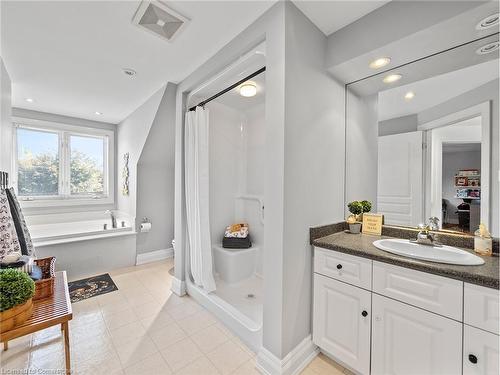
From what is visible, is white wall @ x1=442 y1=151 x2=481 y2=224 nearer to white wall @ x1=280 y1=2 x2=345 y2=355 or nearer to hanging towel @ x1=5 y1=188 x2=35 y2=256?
white wall @ x1=280 y1=2 x2=345 y2=355

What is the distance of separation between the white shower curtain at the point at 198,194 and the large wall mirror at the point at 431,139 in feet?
4.78

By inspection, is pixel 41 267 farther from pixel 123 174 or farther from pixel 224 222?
pixel 123 174

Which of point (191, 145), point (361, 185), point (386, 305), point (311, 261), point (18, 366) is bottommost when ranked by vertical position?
point (18, 366)

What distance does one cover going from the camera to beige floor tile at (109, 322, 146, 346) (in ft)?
5.81

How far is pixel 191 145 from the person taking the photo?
→ 7.86 feet

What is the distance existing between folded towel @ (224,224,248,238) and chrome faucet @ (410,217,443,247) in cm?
191

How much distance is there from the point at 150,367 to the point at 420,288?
1.78 meters

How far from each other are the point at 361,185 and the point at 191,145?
5.81 feet

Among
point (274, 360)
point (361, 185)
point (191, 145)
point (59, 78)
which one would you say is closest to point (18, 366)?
point (274, 360)

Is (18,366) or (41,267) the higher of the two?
(41,267)

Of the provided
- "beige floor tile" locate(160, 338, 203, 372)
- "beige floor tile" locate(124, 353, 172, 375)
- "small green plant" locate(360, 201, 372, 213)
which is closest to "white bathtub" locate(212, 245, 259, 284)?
"beige floor tile" locate(160, 338, 203, 372)

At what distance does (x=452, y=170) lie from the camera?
1.47m

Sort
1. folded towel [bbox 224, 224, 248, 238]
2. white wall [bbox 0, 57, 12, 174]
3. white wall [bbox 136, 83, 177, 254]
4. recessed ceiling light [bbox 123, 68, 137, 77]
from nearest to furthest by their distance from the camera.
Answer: white wall [bbox 0, 57, 12, 174] < recessed ceiling light [bbox 123, 68, 137, 77] < folded towel [bbox 224, 224, 248, 238] < white wall [bbox 136, 83, 177, 254]

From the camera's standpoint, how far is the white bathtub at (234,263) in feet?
8.82
